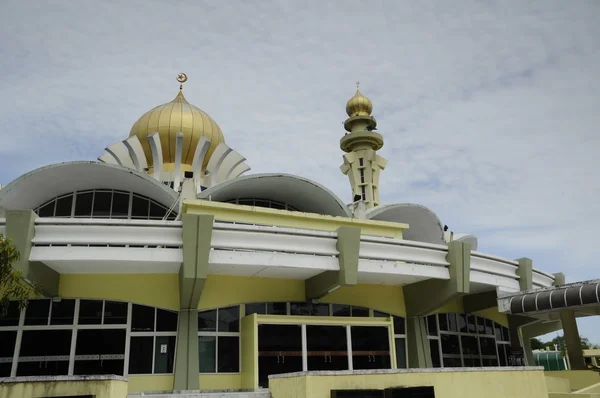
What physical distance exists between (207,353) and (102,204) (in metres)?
8.11

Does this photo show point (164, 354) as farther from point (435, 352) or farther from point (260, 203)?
point (435, 352)

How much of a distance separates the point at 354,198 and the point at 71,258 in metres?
27.0

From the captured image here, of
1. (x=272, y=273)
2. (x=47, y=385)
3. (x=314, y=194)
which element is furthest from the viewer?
(x=314, y=194)

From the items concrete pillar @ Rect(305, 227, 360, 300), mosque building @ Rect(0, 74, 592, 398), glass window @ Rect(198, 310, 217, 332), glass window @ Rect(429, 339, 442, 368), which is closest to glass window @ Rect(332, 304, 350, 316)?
mosque building @ Rect(0, 74, 592, 398)

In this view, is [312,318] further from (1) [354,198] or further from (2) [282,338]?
(1) [354,198]

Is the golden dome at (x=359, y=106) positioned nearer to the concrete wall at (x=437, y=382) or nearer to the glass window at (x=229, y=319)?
the glass window at (x=229, y=319)

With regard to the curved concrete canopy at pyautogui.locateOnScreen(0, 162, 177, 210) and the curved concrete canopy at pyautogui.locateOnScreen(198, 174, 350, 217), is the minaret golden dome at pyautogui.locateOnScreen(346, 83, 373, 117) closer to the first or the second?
the curved concrete canopy at pyautogui.locateOnScreen(198, 174, 350, 217)

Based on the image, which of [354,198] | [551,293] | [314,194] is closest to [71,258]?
[314,194]

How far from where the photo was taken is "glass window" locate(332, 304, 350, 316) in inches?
856

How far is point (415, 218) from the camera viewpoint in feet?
90.0

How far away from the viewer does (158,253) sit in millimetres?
17250

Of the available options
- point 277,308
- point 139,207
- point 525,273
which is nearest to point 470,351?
point 525,273

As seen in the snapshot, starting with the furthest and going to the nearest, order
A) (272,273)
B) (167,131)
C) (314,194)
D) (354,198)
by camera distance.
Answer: (354,198)
(167,131)
(314,194)
(272,273)

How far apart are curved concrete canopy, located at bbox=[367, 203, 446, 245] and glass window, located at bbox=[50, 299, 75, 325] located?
13550 millimetres
